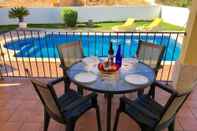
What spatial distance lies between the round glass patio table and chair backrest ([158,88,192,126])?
35cm

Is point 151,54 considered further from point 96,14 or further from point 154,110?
point 96,14

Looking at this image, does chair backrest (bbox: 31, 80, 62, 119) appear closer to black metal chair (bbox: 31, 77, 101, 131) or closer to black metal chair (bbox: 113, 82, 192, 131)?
black metal chair (bbox: 31, 77, 101, 131)

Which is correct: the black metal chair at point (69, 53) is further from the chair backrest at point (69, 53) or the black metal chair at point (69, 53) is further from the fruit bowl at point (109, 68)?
the fruit bowl at point (109, 68)

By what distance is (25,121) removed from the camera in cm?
255

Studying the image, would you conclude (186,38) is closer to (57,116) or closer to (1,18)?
(57,116)

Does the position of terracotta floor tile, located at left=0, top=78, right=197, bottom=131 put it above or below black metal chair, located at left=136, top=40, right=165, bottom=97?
below

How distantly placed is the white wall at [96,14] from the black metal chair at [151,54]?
9.78 m

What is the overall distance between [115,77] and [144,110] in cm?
43

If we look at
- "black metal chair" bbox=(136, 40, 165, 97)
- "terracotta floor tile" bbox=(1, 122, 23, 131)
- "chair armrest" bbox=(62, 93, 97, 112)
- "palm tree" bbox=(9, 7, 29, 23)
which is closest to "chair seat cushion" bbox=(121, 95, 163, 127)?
"chair armrest" bbox=(62, 93, 97, 112)

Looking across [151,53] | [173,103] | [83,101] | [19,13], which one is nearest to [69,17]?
[19,13]

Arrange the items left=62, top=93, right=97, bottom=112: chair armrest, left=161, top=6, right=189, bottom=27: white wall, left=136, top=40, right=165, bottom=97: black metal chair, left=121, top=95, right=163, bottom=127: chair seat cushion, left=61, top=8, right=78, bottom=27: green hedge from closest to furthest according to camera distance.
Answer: left=121, top=95, right=163, bottom=127: chair seat cushion → left=62, top=93, right=97, bottom=112: chair armrest → left=136, top=40, right=165, bottom=97: black metal chair → left=61, top=8, right=78, bottom=27: green hedge → left=161, top=6, right=189, bottom=27: white wall

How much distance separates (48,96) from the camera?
68.7 inches

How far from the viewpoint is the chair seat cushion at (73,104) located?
1.96 m

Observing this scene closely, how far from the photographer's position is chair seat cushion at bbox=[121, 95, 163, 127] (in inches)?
73.1
